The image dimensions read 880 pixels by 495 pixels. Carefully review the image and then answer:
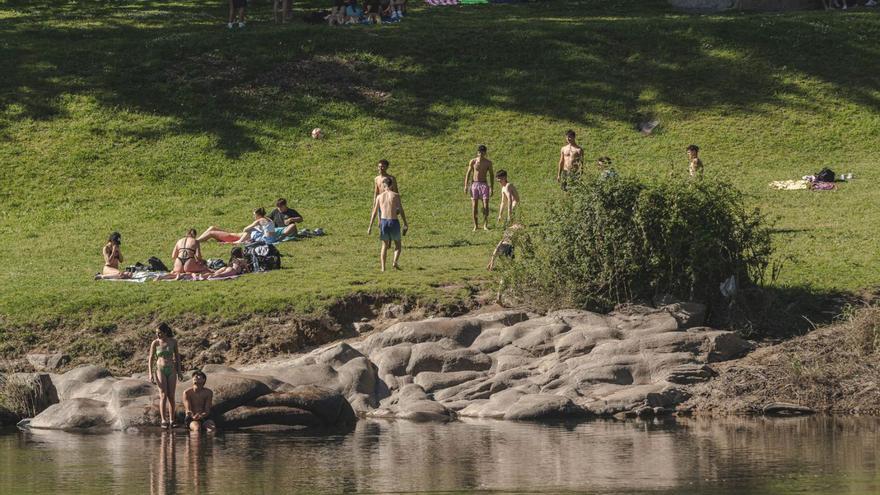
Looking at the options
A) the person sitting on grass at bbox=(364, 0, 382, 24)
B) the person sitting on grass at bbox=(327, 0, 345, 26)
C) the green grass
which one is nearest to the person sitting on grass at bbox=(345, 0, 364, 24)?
the person sitting on grass at bbox=(327, 0, 345, 26)

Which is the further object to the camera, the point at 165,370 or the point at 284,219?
the point at 284,219

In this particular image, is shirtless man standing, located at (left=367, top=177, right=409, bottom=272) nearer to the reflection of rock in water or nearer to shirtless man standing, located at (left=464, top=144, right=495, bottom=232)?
the reflection of rock in water

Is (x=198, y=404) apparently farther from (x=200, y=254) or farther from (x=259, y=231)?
(x=259, y=231)

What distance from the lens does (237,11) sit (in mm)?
51906

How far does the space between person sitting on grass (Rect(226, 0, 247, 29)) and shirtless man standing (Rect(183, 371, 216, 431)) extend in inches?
1161

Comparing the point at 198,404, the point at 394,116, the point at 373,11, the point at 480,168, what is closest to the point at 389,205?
the point at 480,168

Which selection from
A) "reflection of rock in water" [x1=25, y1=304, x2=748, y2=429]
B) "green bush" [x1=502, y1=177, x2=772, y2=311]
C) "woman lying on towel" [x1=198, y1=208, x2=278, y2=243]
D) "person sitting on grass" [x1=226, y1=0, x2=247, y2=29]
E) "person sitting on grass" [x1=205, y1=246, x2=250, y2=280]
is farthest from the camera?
"person sitting on grass" [x1=226, y1=0, x2=247, y2=29]

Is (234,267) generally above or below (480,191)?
below

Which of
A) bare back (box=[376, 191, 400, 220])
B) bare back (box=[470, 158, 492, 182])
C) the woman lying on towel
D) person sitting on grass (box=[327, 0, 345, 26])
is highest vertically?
person sitting on grass (box=[327, 0, 345, 26])

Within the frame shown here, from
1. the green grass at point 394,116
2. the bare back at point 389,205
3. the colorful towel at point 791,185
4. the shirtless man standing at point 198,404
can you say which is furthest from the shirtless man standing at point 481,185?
the shirtless man standing at point 198,404

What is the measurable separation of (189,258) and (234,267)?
0.94m

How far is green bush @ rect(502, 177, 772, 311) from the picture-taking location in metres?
26.9

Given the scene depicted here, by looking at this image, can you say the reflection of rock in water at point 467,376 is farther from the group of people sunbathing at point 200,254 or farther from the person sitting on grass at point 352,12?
the person sitting on grass at point 352,12

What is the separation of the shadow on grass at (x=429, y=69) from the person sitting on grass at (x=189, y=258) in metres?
12.5
